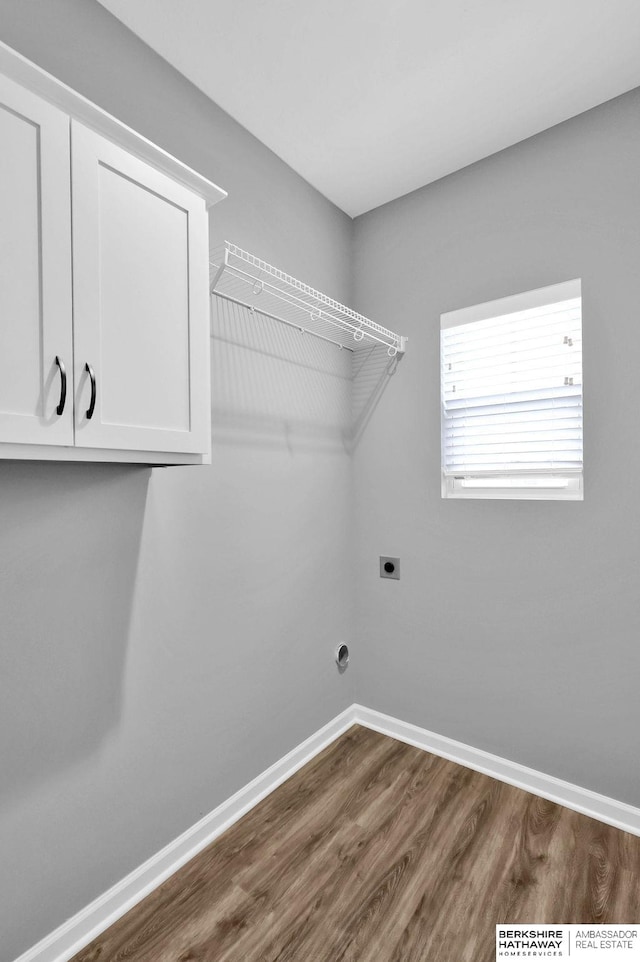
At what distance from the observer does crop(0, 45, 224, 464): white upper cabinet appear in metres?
0.92

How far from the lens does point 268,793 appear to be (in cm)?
190

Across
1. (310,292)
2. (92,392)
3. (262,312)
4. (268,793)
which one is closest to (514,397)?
(310,292)

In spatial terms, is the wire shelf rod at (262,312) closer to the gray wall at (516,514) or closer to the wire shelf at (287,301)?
the wire shelf at (287,301)

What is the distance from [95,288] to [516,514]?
174 centimetres

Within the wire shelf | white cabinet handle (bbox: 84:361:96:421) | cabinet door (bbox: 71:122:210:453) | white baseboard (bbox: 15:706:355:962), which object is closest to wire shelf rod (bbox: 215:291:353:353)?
the wire shelf

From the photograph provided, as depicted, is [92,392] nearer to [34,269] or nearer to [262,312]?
[34,269]

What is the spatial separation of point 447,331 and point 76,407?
1.71 meters

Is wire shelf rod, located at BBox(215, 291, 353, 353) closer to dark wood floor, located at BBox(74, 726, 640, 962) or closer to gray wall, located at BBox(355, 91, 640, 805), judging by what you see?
gray wall, located at BBox(355, 91, 640, 805)

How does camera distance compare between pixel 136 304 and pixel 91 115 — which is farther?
pixel 136 304

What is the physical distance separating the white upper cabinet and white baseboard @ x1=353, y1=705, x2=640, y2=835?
180 cm

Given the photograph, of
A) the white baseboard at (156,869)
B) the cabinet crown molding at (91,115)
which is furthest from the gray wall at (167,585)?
the cabinet crown molding at (91,115)

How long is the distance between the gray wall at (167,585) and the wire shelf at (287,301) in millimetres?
115

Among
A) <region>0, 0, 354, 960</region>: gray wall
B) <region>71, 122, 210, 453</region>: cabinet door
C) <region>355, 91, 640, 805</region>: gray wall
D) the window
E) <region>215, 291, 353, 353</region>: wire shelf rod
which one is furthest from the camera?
the window

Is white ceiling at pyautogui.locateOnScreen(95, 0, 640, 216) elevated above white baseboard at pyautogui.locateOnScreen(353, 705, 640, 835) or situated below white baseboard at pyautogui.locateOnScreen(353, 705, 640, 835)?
above
